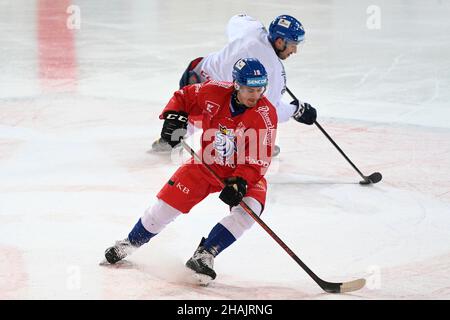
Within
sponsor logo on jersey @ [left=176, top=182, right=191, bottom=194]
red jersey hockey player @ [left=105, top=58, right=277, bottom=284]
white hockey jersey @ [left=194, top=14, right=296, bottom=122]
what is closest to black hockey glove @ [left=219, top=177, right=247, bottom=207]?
red jersey hockey player @ [left=105, top=58, right=277, bottom=284]

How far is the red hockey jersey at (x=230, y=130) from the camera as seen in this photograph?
3793mm

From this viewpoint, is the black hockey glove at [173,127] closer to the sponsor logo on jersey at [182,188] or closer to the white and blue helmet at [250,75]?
the sponsor logo on jersey at [182,188]

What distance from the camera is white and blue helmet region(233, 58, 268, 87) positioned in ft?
12.3

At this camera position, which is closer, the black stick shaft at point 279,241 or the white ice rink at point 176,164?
the black stick shaft at point 279,241

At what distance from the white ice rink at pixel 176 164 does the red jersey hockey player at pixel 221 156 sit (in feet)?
0.49

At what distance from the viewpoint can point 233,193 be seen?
12.0 ft

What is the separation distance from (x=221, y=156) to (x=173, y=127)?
23 cm

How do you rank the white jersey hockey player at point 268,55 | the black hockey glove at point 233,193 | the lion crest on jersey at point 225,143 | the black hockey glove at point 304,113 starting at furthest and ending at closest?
the black hockey glove at point 304,113 < the white jersey hockey player at point 268,55 < the lion crest on jersey at point 225,143 < the black hockey glove at point 233,193

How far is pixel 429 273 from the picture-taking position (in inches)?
155

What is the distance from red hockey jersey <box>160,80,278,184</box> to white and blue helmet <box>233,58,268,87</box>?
0.13 metres

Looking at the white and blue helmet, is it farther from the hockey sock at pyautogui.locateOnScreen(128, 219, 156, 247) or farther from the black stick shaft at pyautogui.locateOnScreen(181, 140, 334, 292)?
the hockey sock at pyautogui.locateOnScreen(128, 219, 156, 247)

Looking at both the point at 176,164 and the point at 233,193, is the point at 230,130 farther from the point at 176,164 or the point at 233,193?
the point at 176,164

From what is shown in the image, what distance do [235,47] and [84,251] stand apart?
1.66 meters

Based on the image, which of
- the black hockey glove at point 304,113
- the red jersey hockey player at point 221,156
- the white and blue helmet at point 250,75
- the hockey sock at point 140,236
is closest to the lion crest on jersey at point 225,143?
the red jersey hockey player at point 221,156
